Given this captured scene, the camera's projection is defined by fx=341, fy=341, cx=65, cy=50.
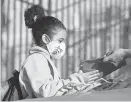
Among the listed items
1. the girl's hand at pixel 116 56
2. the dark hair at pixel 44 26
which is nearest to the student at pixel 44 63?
the dark hair at pixel 44 26

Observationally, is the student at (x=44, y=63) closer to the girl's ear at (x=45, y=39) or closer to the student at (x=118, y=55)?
the girl's ear at (x=45, y=39)

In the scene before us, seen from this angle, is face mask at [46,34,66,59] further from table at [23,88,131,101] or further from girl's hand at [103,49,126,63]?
table at [23,88,131,101]

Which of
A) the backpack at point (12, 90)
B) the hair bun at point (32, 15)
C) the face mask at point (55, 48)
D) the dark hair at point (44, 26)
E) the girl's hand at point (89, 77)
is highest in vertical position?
the hair bun at point (32, 15)

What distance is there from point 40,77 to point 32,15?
568mm

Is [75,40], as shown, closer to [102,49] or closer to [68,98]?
[102,49]

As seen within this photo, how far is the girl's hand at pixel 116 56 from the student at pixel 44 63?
181 millimetres

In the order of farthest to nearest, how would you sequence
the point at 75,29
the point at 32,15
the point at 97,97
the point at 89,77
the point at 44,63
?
the point at 75,29, the point at 32,15, the point at 44,63, the point at 89,77, the point at 97,97

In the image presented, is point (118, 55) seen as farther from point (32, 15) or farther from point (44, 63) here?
point (32, 15)

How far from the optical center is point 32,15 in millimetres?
1728

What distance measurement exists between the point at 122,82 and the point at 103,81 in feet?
0.22

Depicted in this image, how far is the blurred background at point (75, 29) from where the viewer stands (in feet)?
10.9

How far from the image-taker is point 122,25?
15.1 feet

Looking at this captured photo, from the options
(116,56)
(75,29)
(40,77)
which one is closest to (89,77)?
(40,77)

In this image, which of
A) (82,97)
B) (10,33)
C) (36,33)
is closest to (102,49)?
(10,33)
